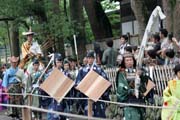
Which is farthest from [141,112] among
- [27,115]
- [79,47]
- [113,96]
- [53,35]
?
[79,47]

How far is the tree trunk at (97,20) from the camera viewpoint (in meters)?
21.5

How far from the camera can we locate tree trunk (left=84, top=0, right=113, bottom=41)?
21505 mm

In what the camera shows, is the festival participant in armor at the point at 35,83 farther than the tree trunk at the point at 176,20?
Yes

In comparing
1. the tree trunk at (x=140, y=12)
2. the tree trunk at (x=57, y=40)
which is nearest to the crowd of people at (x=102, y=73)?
the tree trunk at (x=140, y=12)

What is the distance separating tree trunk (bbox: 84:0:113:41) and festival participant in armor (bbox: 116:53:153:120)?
13.7 metres

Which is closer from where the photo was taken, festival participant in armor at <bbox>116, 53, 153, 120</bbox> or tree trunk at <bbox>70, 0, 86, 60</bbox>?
festival participant in armor at <bbox>116, 53, 153, 120</bbox>

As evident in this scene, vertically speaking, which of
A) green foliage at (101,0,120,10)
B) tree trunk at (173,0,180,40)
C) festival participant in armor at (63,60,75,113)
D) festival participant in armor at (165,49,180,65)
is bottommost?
festival participant in armor at (63,60,75,113)

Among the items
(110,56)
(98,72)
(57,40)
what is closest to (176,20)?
(110,56)

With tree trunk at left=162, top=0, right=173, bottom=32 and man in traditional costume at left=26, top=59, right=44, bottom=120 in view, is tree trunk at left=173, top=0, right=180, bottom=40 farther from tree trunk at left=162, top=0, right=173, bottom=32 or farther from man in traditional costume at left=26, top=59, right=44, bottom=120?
man in traditional costume at left=26, top=59, right=44, bottom=120

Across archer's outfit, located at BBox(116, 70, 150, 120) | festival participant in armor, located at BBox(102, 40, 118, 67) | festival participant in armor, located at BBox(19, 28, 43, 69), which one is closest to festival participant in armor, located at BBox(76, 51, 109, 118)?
festival participant in armor, located at BBox(102, 40, 118, 67)

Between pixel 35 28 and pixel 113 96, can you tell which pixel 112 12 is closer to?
pixel 35 28

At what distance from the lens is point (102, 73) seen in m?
9.82

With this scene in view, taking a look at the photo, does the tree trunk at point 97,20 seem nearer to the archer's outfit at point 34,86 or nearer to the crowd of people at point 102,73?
the crowd of people at point 102,73

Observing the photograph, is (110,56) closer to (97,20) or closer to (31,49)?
(31,49)
